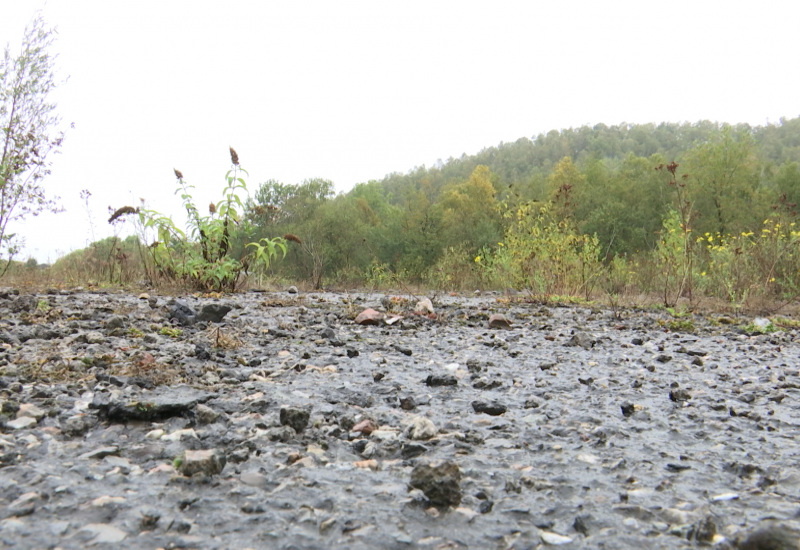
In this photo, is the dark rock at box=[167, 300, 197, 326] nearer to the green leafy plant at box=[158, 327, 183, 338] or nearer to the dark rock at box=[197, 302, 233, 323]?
the dark rock at box=[197, 302, 233, 323]

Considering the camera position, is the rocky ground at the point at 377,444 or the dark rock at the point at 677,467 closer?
the rocky ground at the point at 377,444

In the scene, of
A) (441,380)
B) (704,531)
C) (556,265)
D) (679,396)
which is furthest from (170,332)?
(556,265)

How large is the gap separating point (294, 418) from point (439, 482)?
0.75 metres

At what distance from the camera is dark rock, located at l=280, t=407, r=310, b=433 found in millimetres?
1939

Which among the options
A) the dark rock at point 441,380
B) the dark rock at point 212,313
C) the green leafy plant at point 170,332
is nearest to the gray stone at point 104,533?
the dark rock at point 441,380

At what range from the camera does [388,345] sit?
3.85m

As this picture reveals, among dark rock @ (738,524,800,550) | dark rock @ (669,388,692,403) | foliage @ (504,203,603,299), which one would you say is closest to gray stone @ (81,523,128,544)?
dark rock @ (738,524,800,550)

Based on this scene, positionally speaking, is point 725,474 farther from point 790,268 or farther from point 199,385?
point 790,268

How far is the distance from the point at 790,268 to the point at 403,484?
10.2 m

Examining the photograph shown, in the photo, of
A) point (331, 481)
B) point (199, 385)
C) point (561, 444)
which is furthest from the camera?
point (199, 385)

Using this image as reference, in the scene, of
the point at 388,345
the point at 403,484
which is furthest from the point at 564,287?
the point at 403,484

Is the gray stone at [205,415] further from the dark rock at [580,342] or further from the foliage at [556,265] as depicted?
the foliage at [556,265]

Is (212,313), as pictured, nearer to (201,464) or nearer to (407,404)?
(407,404)

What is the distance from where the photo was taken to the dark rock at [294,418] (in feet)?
6.36
